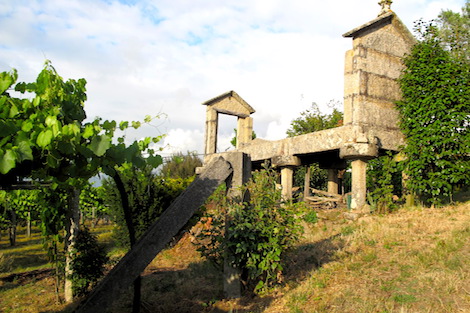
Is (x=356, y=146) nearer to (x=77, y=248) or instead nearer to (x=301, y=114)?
(x=77, y=248)

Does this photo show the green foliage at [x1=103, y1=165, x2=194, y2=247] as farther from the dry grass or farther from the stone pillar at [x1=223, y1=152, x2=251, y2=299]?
the stone pillar at [x1=223, y1=152, x2=251, y2=299]

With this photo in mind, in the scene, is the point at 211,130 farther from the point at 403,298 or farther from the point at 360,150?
the point at 403,298

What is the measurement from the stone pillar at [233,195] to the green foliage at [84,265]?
2808 millimetres

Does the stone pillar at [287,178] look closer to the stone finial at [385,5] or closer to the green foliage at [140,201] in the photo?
the green foliage at [140,201]

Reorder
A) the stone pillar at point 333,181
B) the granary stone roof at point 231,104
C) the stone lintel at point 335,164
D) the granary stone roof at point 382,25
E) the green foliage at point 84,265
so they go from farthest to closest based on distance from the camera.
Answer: the granary stone roof at point 231,104 < the stone pillar at point 333,181 < the stone lintel at point 335,164 < the granary stone roof at point 382,25 < the green foliage at point 84,265

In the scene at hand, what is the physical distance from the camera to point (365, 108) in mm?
9328

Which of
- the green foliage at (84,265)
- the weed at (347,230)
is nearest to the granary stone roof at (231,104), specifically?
the weed at (347,230)

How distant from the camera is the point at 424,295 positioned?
415 centimetres

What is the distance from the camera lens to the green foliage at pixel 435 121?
848 centimetres

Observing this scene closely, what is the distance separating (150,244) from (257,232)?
150 centimetres

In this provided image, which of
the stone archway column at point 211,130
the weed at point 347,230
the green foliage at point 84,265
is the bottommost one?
the green foliage at point 84,265

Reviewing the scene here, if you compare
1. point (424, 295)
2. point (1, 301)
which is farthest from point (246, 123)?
point (424, 295)

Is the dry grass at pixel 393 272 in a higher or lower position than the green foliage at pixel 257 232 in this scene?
lower

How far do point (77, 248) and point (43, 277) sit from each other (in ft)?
12.3
